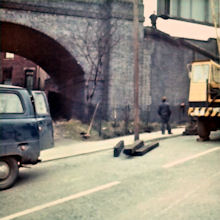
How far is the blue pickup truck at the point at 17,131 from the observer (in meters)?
5.50

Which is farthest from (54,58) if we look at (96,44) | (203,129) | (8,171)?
(8,171)

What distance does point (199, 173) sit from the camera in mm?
6191

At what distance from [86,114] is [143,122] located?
366cm

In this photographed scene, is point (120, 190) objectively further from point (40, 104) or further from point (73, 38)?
point (73, 38)

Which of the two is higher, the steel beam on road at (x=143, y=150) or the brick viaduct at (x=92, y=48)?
the brick viaduct at (x=92, y=48)

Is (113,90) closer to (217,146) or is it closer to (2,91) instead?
(217,146)

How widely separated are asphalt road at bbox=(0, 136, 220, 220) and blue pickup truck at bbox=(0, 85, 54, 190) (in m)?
0.46

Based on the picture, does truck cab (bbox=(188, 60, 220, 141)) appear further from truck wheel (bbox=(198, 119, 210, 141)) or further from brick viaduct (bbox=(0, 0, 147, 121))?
brick viaduct (bbox=(0, 0, 147, 121))

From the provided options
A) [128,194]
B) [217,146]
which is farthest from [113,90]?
[128,194]

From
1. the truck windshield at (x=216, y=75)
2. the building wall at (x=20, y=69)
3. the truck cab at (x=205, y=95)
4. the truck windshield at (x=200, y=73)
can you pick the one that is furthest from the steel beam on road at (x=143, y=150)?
the building wall at (x=20, y=69)

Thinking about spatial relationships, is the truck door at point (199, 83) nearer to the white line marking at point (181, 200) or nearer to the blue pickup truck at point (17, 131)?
the white line marking at point (181, 200)

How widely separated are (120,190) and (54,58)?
1428 cm

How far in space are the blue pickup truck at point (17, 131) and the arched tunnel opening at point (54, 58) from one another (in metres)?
10.4

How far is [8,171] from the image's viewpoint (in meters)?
5.63
